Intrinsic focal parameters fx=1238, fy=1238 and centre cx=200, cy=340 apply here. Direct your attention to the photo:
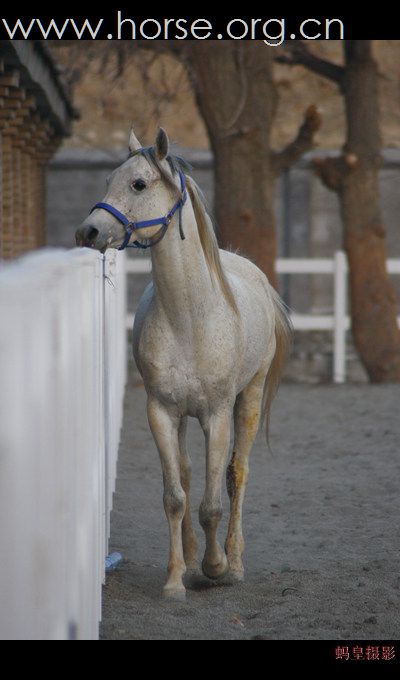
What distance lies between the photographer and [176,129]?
42.9m

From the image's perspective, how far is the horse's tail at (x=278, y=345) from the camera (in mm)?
6969

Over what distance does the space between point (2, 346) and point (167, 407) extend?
335 centimetres

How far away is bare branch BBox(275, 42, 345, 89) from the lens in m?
16.7

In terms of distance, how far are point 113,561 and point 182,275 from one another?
5.04 ft

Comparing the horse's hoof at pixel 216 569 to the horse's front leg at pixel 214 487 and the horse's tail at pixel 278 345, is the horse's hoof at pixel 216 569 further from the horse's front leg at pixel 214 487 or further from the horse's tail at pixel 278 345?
the horse's tail at pixel 278 345

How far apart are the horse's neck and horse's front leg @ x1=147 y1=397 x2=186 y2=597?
0.42 m

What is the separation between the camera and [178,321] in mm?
5496

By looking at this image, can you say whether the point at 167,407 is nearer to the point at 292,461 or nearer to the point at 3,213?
the point at 292,461

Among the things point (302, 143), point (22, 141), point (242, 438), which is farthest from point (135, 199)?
point (302, 143)

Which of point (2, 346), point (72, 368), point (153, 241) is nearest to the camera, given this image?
point (2, 346)

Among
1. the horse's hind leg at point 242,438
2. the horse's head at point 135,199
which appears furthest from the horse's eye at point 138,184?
the horse's hind leg at point 242,438

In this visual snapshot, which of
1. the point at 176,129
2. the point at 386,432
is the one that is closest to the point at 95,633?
the point at 386,432

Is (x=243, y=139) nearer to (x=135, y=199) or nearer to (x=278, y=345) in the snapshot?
(x=278, y=345)

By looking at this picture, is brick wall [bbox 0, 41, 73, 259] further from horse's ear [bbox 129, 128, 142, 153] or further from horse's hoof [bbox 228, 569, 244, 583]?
horse's hoof [bbox 228, 569, 244, 583]
